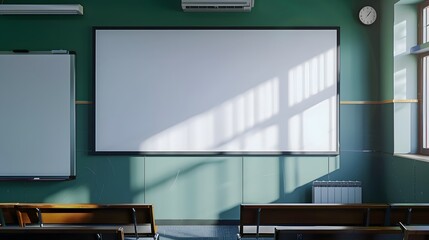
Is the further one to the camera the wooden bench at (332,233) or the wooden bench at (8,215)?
the wooden bench at (8,215)

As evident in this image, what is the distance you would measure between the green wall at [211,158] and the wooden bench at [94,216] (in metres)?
2.14

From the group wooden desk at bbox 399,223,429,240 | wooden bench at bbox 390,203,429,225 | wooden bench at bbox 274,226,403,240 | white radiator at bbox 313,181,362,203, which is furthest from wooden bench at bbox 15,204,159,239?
white radiator at bbox 313,181,362,203

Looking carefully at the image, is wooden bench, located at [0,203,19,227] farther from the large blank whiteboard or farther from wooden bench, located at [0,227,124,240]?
the large blank whiteboard

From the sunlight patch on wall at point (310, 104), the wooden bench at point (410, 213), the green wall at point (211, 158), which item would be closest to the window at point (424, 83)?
the green wall at point (211, 158)

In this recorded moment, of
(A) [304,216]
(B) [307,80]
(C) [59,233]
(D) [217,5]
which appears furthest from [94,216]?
(B) [307,80]

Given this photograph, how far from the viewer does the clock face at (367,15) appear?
245 inches

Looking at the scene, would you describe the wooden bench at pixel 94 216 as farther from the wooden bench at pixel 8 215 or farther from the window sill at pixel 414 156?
the window sill at pixel 414 156

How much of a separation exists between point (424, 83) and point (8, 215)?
4.42 meters

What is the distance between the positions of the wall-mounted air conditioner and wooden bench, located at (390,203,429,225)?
3150 mm

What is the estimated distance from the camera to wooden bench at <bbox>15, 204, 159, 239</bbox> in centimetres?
384

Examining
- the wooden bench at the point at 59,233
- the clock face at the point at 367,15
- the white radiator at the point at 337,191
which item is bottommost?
the white radiator at the point at 337,191

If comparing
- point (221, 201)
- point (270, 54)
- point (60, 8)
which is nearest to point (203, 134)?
point (221, 201)

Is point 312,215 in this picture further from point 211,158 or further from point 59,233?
point 211,158

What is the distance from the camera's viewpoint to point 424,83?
576 cm
